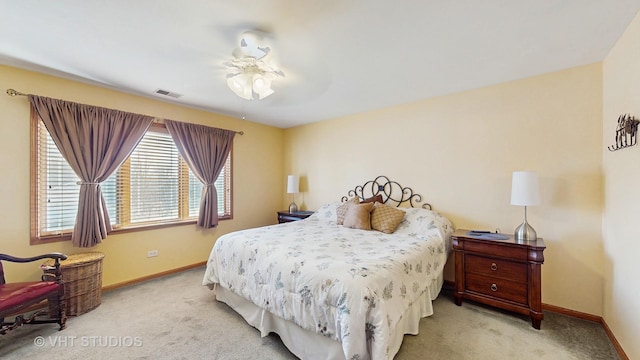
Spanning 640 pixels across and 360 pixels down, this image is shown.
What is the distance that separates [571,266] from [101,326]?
454 centimetres

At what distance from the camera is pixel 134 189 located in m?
3.34

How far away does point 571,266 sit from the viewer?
2467mm

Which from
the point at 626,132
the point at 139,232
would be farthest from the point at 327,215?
the point at 626,132

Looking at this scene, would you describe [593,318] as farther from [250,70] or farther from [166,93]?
[166,93]

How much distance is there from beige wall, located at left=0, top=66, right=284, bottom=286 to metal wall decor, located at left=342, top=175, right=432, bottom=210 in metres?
1.89

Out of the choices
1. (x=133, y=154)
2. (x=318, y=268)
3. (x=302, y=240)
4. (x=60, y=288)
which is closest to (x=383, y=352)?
(x=318, y=268)

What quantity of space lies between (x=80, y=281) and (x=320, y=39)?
3.28 metres

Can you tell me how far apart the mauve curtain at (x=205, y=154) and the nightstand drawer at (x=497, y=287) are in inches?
139

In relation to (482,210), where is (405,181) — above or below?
above

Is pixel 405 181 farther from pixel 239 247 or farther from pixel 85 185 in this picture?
pixel 85 185

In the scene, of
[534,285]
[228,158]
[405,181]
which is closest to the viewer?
[534,285]

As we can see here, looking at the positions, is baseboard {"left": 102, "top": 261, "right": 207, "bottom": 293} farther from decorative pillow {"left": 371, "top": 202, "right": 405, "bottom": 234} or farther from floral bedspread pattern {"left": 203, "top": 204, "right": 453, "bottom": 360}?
decorative pillow {"left": 371, "top": 202, "right": 405, "bottom": 234}

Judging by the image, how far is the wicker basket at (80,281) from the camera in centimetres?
245

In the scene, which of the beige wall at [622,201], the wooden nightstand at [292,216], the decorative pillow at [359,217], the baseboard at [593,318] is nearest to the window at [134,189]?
the wooden nightstand at [292,216]
